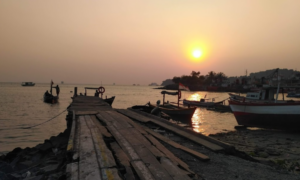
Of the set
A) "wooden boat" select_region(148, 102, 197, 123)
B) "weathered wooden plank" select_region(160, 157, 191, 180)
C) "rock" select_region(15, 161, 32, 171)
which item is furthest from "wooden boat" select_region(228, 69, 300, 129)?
"rock" select_region(15, 161, 32, 171)

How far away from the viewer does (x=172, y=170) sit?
425 centimetres

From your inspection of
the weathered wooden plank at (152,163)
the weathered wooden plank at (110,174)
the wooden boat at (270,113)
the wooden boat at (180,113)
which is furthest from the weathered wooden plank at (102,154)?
the wooden boat at (180,113)

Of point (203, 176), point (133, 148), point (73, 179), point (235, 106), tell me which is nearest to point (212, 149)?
point (203, 176)

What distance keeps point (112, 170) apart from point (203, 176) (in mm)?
1879

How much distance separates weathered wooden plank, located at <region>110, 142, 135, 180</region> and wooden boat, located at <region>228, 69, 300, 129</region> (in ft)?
50.1

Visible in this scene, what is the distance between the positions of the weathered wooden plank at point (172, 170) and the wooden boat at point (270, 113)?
15.2 metres

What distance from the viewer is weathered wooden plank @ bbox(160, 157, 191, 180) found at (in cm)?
395

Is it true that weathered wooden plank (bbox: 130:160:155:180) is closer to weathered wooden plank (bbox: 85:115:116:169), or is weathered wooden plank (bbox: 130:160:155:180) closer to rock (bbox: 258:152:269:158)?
weathered wooden plank (bbox: 85:115:116:169)

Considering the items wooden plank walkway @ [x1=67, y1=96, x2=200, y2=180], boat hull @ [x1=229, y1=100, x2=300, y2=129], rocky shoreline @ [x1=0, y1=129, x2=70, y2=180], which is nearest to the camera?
wooden plank walkway @ [x1=67, y1=96, x2=200, y2=180]

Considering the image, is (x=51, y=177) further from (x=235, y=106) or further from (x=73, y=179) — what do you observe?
(x=235, y=106)

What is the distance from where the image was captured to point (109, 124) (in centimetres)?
882

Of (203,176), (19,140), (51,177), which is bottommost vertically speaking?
(19,140)

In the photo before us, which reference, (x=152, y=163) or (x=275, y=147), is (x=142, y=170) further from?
(x=275, y=147)

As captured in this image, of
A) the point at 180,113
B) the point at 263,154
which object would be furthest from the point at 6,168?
the point at 180,113
